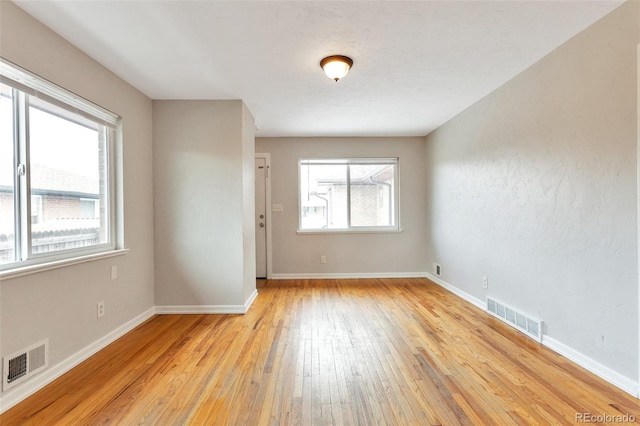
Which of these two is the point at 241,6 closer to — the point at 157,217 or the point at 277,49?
the point at 277,49

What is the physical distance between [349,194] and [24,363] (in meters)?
4.04

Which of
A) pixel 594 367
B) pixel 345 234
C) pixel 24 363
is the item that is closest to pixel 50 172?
pixel 24 363

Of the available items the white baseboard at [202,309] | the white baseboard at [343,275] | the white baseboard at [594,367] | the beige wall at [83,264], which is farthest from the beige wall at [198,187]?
the white baseboard at [594,367]

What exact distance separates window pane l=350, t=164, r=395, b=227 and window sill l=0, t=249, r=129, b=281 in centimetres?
342

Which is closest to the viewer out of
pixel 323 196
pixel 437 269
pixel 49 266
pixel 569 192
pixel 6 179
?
pixel 6 179

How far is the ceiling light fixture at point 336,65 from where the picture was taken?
2216mm

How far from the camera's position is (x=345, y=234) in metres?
4.74

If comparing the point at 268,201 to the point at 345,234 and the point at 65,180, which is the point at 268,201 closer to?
the point at 345,234

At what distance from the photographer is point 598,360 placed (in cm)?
189

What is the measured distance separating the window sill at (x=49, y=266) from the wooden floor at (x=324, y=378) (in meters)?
0.74

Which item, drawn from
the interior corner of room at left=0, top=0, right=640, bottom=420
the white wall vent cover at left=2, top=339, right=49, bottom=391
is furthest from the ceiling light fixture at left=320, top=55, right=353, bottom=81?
the white wall vent cover at left=2, top=339, right=49, bottom=391

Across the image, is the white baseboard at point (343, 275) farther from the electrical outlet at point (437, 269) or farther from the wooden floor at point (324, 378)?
the wooden floor at point (324, 378)

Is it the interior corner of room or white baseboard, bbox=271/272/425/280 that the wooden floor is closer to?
the interior corner of room

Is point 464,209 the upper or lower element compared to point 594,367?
upper
